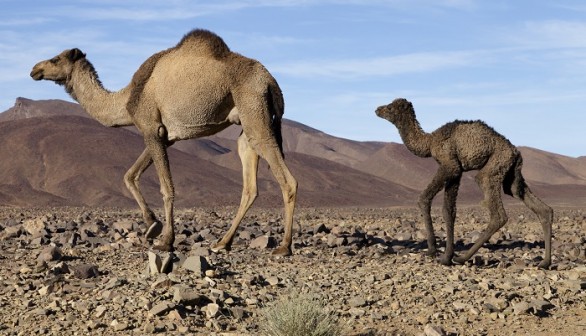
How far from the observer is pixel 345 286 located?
10.1m

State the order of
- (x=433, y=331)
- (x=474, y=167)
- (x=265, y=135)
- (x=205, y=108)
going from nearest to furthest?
(x=433, y=331)
(x=265, y=135)
(x=205, y=108)
(x=474, y=167)

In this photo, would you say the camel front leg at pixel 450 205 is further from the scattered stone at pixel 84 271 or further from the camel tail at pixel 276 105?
the scattered stone at pixel 84 271

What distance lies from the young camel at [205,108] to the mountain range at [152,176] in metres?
43.2

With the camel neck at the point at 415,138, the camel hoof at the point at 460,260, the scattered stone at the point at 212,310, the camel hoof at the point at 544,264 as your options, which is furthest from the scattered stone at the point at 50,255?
the camel hoof at the point at 544,264

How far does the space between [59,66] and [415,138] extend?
5.41 metres

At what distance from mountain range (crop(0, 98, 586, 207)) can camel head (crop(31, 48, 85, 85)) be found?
41.7 m

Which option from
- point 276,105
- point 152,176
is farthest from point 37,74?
point 152,176

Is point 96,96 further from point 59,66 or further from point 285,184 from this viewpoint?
point 285,184

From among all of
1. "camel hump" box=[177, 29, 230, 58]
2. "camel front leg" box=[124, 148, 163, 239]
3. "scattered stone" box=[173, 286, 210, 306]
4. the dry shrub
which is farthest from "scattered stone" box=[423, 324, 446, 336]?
"camel hump" box=[177, 29, 230, 58]

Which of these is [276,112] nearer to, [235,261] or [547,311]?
[235,261]

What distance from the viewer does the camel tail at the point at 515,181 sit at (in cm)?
1249

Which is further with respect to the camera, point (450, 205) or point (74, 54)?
point (74, 54)

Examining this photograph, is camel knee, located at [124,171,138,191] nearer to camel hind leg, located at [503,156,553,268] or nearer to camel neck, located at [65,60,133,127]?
camel neck, located at [65,60,133,127]

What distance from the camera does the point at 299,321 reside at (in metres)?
8.08
